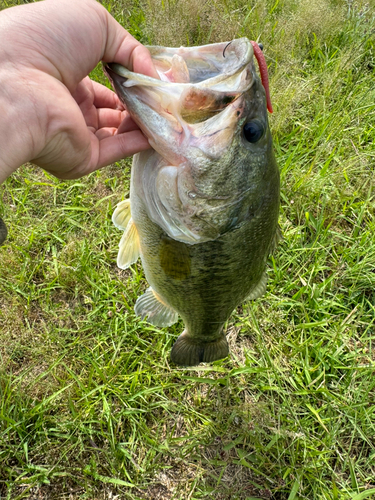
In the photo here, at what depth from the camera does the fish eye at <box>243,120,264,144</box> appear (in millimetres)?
1326

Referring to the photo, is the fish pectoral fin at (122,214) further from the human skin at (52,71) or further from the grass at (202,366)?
the grass at (202,366)

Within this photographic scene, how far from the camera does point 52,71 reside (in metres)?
1.29

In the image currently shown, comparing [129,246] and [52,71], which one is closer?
[52,71]

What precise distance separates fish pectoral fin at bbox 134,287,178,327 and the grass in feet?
1.44

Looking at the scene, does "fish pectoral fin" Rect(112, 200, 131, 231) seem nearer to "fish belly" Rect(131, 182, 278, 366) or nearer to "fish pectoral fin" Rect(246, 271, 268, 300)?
"fish belly" Rect(131, 182, 278, 366)

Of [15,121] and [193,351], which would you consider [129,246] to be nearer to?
[193,351]

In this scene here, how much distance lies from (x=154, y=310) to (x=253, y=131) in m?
1.26

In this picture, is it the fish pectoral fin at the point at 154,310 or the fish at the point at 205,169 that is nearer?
the fish at the point at 205,169

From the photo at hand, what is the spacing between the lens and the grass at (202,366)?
2.33 meters

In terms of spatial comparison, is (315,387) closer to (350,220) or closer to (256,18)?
(350,220)

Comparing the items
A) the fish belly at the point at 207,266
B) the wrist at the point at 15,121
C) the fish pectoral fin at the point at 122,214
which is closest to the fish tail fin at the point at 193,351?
the fish belly at the point at 207,266

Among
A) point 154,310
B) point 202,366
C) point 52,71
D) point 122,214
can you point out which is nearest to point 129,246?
point 122,214

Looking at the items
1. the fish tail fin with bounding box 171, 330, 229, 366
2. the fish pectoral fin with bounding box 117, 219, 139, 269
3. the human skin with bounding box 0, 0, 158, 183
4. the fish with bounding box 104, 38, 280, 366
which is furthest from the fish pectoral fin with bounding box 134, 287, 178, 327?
the human skin with bounding box 0, 0, 158, 183

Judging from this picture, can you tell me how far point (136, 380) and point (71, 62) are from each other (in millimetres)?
1936
